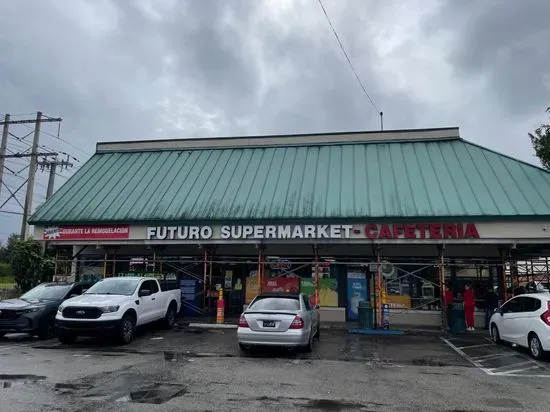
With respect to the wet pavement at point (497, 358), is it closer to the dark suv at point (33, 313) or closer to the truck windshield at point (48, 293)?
the dark suv at point (33, 313)

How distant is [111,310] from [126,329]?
2.49 feet

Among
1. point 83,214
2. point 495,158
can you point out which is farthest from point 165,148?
point 495,158

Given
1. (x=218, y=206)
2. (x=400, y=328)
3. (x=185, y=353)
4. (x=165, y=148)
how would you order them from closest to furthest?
1. (x=185, y=353)
2. (x=400, y=328)
3. (x=218, y=206)
4. (x=165, y=148)

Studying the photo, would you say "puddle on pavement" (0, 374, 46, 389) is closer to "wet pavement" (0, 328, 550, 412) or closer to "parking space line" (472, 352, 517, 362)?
"wet pavement" (0, 328, 550, 412)

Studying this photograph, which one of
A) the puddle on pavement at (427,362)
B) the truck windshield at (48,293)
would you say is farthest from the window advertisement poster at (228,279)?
the puddle on pavement at (427,362)

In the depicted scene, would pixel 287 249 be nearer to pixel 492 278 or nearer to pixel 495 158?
pixel 492 278

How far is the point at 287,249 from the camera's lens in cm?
2009

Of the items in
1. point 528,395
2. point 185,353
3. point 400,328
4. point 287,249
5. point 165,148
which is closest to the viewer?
point 528,395

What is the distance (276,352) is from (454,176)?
37.1ft

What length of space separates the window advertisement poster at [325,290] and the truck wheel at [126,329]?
7.80 meters

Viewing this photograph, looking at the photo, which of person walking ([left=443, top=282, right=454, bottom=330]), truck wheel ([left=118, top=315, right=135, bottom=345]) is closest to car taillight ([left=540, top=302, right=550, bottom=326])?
person walking ([left=443, top=282, right=454, bottom=330])

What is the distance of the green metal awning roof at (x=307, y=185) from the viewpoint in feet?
57.4

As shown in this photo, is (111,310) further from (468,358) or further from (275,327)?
(468,358)

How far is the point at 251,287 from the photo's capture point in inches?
794
